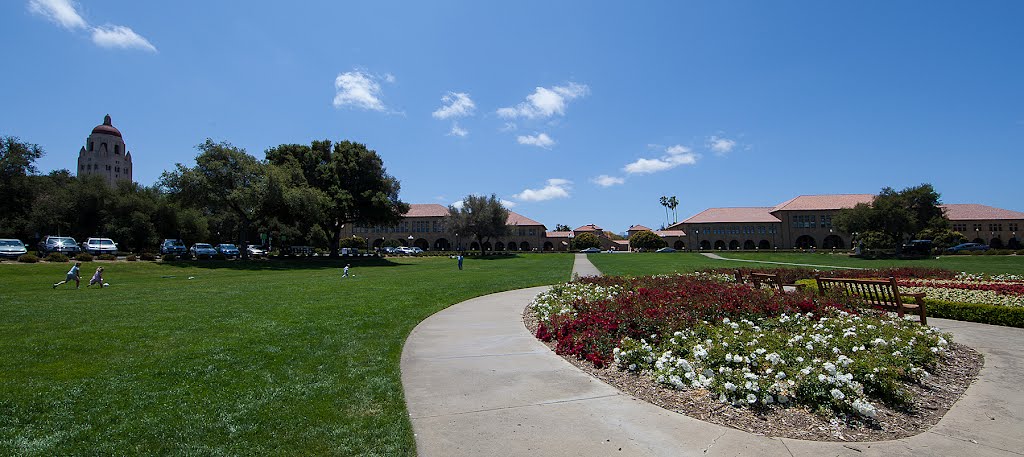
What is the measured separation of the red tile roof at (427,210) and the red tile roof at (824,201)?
6564 cm

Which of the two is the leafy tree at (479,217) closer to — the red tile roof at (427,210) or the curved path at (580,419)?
the red tile roof at (427,210)

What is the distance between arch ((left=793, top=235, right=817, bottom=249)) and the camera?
89.1m

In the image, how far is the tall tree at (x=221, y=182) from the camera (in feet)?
120

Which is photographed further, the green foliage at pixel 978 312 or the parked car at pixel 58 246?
the parked car at pixel 58 246

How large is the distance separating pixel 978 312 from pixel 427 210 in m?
96.4

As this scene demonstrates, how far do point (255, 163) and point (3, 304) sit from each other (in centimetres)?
3064

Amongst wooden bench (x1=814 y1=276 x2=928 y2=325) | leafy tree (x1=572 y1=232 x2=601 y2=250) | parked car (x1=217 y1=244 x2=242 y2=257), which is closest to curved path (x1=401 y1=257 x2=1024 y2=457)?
wooden bench (x1=814 y1=276 x2=928 y2=325)

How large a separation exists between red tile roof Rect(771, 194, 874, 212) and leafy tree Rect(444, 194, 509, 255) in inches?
2190

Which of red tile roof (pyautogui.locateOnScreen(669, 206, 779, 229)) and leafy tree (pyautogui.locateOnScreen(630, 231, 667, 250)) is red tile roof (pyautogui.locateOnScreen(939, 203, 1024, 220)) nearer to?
red tile roof (pyautogui.locateOnScreen(669, 206, 779, 229))

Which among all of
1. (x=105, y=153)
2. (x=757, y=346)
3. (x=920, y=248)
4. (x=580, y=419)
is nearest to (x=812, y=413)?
(x=757, y=346)

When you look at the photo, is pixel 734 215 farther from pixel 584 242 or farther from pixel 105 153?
pixel 105 153

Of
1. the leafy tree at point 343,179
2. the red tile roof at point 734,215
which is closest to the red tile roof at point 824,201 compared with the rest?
the red tile roof at point 734,215

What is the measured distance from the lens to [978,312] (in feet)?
32.2

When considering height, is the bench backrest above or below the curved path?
above
